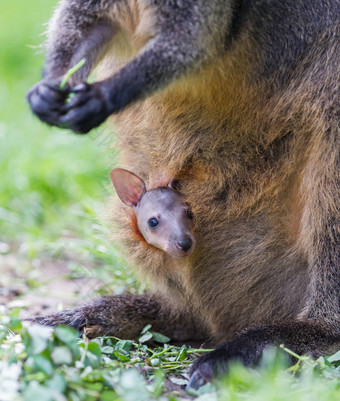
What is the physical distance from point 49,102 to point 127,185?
0.95 metres

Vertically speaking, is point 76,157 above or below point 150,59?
below

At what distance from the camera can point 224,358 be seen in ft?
12.2

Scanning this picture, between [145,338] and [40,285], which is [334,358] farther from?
[40,285]

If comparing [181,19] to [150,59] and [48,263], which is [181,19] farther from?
[48,263]

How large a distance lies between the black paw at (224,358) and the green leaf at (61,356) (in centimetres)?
62

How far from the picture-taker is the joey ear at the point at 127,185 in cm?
450

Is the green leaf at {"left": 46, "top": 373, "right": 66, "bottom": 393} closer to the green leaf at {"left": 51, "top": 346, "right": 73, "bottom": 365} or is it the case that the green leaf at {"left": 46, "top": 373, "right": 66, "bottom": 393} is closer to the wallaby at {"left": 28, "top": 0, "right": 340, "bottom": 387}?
the green leaf at {"left": 51, "top": 346, "right": 73, "bottom": 365}

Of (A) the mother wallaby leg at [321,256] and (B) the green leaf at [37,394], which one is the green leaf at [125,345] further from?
(B) the green leaf at [37,394]

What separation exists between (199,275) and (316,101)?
1.20m

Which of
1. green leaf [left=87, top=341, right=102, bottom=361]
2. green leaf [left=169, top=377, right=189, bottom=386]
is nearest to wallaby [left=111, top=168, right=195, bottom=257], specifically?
green leaf [left=169, top=377, right=189, bottom=386]

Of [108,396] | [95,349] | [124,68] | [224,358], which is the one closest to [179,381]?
[224,358]

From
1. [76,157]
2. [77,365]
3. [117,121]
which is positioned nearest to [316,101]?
[117,121]

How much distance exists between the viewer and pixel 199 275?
14.6 feet

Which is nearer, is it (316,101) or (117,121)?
(316,101)
